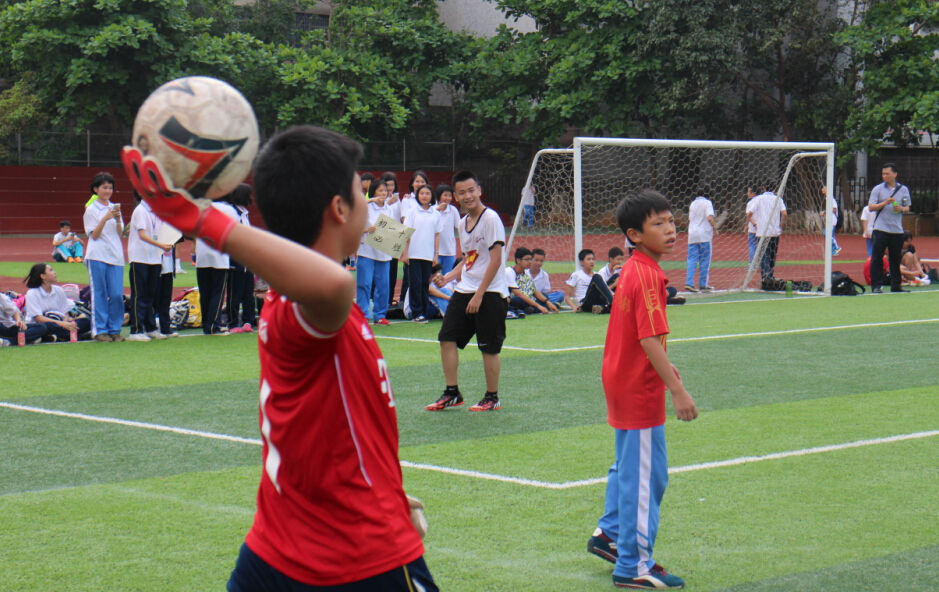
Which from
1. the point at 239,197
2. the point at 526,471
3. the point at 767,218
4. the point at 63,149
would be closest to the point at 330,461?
the point at 526,471

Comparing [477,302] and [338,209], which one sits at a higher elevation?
[338,209]

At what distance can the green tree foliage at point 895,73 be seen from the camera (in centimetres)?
3412

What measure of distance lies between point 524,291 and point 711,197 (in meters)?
8.43

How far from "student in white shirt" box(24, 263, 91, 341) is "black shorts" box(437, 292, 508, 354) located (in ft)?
21.5

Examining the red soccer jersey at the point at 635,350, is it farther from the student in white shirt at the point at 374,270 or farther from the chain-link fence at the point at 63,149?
the chain-link fence at the point at 63,149

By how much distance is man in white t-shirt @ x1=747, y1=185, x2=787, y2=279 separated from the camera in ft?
66.1

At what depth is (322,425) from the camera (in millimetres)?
2547

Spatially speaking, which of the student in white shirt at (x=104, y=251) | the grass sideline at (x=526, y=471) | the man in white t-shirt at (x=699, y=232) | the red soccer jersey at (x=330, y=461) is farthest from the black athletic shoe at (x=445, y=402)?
the man in white t-shirt at (x=699, y=232)

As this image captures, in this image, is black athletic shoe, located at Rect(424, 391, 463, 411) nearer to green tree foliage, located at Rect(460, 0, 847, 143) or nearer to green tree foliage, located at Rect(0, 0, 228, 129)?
green tree foliage, located at Rect(0, 0, 228, 129)

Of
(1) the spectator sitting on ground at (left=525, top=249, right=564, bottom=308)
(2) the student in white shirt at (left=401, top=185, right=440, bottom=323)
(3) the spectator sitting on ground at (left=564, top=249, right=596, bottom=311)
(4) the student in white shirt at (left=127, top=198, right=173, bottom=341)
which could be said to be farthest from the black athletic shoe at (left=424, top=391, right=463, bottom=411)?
(3) the spectator sitting on ground at (left=564, top=249, right=596, bottom=311)

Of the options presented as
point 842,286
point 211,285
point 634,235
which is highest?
point 634,235

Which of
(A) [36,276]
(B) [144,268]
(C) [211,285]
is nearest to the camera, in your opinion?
(B) [144,268]

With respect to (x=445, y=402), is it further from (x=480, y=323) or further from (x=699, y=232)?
(x=699, y=232)

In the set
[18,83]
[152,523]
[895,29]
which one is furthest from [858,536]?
[18,83]
